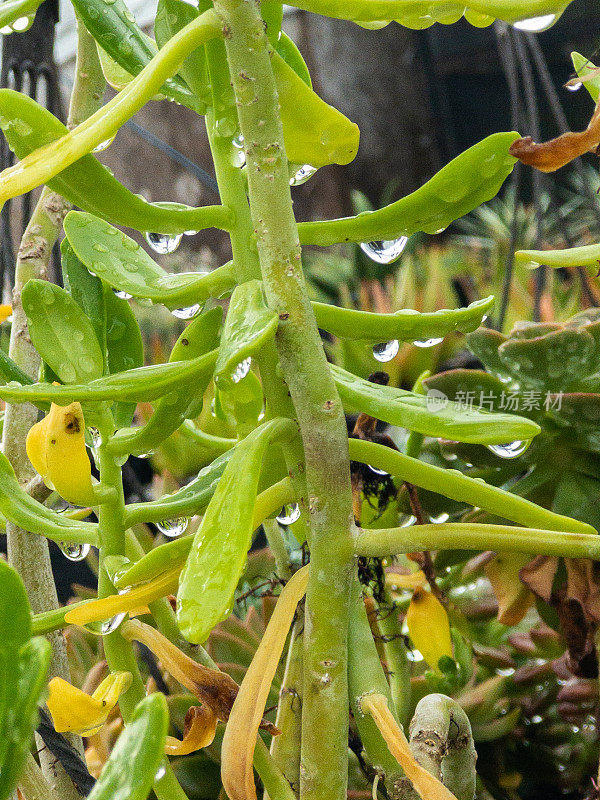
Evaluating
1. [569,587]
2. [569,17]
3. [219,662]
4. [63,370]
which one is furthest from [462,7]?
[569,17]

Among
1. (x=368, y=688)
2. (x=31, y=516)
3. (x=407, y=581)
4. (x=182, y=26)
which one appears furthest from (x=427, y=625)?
(x=182, y=26)

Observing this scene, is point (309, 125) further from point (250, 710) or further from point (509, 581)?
point (509, 581)

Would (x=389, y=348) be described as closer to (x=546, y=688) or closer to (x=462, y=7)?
(x=462, y=7)

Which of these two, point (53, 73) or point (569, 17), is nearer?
point (53, 73)

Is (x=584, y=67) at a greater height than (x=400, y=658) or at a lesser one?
greater

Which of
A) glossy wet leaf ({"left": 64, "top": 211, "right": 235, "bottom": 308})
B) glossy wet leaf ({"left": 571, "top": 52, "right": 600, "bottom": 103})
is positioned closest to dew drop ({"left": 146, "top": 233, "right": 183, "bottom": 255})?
glossy wet leaf ({"left": 64, "top": 211, "right": 235, "bottom": 308})

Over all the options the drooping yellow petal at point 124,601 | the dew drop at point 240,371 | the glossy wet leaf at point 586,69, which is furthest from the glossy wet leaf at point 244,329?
the glossy wet leaf at point 586,69
